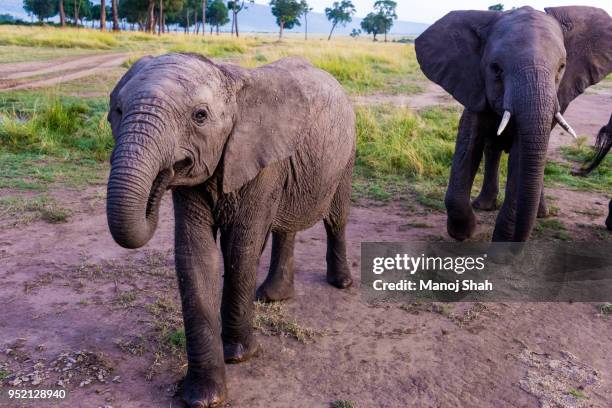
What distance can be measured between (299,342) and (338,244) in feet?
3.48

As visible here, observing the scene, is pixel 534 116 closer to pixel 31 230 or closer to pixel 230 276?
pixel 230 276

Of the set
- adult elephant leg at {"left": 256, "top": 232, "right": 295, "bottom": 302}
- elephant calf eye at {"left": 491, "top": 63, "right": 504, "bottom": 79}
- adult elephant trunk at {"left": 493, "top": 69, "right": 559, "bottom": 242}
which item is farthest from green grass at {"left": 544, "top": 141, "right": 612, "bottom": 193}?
adult elephant leg at {"left": 256, "top": 232, "right": 295, "bottom": 302}

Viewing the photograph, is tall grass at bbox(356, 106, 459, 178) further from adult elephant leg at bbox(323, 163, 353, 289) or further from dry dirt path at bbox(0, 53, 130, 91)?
dry dirt path at bbox(0, 53, 130, 91)

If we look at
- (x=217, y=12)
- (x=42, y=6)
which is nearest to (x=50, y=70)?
(x=42, y=6)

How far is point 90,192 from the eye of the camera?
6387mm

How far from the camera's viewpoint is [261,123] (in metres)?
2.81

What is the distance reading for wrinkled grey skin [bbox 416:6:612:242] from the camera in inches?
168

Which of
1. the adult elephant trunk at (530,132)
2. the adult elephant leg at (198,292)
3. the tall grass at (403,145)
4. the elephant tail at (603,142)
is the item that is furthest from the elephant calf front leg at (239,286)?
the elephant tail at (603,142)

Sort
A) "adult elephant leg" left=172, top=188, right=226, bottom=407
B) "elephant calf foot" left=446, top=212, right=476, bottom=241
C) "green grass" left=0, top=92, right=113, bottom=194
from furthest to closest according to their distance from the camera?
1. "green grass" left=0, top=92, right=113, bottom=194
2. "elephant calf foot" left=446, top=212, right=476, bottom=241
3. "adult elephant leg" left=172, top=188, right=226, bottom=407

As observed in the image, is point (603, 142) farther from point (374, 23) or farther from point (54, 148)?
point (374, 23)

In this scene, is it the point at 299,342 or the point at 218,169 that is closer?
the point at 218,169

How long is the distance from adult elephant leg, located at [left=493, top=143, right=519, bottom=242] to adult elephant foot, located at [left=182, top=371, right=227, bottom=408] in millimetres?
2718

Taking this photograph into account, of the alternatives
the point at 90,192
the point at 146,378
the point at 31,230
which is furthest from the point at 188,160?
the point at 90,192

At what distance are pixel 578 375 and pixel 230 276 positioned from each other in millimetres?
2106
